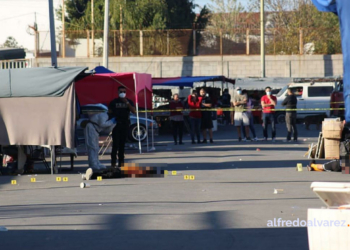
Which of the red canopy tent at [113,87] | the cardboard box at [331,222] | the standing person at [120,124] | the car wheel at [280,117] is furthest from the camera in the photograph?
the car wheel at [280,117]

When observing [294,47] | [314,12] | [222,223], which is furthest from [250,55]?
[222,223]

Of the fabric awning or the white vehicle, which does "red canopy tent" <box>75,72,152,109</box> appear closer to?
the fabric awning

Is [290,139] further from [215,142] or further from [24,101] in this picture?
[24,101]

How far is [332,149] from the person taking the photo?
15.1m

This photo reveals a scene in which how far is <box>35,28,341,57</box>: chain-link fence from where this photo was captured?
45.1 metres

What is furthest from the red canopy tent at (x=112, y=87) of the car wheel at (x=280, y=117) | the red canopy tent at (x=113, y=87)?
the car wheel at (x=280, y=117)

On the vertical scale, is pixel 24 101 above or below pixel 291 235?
above

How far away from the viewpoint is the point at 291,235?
25.9ft

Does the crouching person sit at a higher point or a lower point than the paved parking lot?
higher

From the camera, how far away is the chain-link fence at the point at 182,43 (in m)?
45.1

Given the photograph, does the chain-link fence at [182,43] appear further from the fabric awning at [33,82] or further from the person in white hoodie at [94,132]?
the person in white hoodie at [94,132]

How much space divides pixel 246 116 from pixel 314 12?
130 ft

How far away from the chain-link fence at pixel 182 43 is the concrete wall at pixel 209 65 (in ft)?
1.49

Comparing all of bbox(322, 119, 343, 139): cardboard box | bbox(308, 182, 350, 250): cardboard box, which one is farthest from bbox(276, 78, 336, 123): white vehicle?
bbox(308, 182, 350, 250): cardboard box
